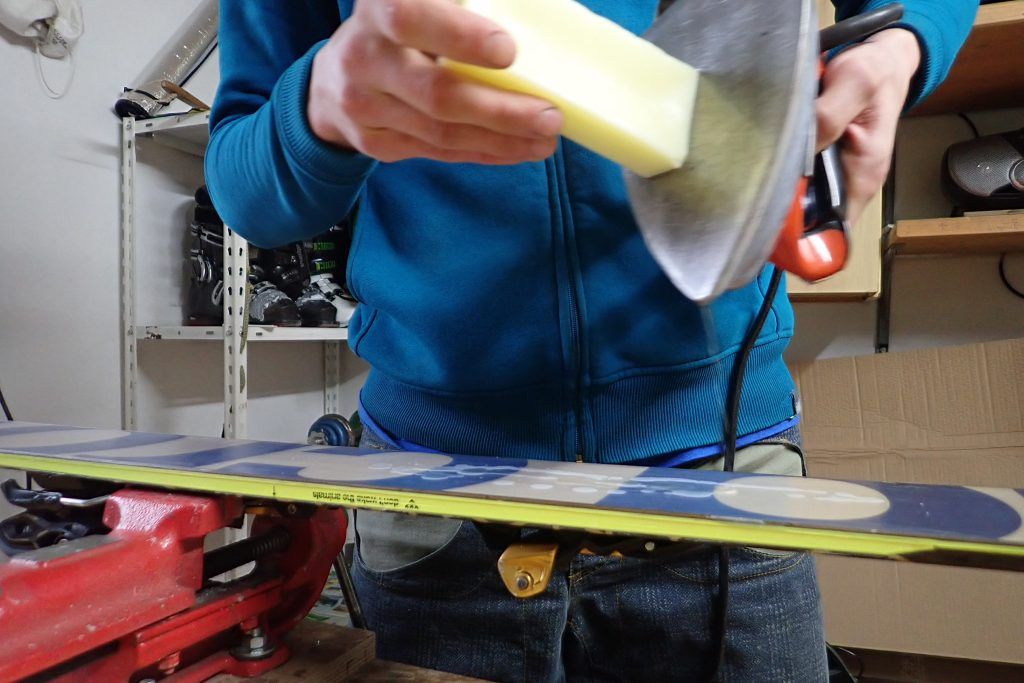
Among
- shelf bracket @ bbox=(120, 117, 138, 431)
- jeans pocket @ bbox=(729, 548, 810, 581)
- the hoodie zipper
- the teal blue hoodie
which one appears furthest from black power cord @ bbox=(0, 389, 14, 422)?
jeans pocket @ bbox=(729, 548, 810, 581)

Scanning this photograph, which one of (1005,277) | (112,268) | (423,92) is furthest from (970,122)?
(112,268)

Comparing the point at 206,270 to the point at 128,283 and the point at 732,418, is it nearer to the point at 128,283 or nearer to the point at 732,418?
the point at 128,283

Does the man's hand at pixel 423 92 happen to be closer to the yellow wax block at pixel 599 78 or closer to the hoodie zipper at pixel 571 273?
the yellow wax block at pixel 599 78

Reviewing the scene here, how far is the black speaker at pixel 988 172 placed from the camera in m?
1.17

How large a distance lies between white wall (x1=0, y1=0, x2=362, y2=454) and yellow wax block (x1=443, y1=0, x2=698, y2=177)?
1.11 metres

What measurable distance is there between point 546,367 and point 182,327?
971 mm

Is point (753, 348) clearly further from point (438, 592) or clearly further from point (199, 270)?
point (199, 270)

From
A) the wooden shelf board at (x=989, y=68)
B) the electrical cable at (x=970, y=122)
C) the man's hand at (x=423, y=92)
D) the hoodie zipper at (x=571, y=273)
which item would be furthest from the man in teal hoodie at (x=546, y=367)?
the electrical cable at (x=970, y=122)

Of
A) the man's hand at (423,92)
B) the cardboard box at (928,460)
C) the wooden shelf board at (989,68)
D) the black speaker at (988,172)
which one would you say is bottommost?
the cardboard box at (928,460)

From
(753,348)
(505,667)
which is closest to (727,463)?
(753,348)

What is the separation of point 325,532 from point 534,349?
205mm

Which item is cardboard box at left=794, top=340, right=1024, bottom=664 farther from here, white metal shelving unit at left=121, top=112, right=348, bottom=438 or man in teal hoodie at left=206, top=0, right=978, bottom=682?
white metal shelving unit at left=121, top=112, right=348, bottom=438

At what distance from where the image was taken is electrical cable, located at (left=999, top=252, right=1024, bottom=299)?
1384 mm

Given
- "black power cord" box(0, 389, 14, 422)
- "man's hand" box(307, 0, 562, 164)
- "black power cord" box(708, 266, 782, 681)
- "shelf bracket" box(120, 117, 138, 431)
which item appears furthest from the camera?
"shelf bracket" box(120, 117, 138, 431)
